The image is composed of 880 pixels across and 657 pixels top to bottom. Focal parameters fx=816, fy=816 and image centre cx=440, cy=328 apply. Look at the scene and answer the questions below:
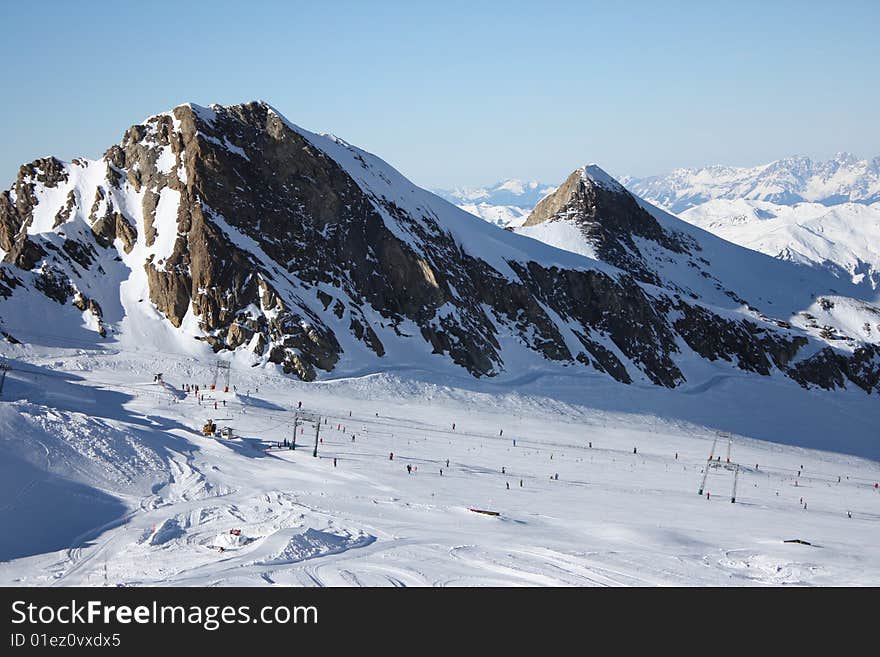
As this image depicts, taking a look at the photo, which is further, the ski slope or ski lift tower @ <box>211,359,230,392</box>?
ski lift tower @ <box>211,359,230,392</box>

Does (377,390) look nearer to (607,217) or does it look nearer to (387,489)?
(387,489)

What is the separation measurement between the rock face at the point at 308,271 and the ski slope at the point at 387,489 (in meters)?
7.82

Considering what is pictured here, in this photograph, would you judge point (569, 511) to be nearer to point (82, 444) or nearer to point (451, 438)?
point (451, 438)

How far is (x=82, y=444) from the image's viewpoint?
180 ft

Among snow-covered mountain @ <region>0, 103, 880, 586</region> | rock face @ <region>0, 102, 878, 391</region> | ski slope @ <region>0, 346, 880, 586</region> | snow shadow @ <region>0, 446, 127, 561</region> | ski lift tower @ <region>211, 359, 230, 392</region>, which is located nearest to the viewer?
ski slope @ <region>0, 346, 880, 586</region>

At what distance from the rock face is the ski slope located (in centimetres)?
782

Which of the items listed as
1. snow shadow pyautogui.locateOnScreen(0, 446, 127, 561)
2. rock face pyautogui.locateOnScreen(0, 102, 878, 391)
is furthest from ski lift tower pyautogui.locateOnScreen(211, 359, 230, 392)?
snow shadow pyautogui.locateOnScreen(0, 446, 127, 561)

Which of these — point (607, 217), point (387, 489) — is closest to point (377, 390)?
point (387, 489)

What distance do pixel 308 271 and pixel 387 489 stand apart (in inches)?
2236

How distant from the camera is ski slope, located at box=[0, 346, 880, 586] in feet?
131

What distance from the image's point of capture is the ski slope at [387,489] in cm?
3991

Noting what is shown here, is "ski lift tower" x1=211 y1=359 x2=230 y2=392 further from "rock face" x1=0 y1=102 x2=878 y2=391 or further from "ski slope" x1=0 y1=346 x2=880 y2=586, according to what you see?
"rock face" x1=0 y1=102 x2=878 y2=391

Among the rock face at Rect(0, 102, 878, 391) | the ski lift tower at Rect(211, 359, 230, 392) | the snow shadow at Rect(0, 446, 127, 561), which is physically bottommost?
the snow shadow at Rect(0, 446, 127, 561)
